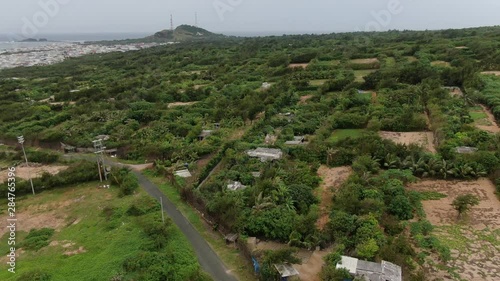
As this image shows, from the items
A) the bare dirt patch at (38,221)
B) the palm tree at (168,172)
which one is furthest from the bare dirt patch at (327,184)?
the bare dirt patch at (38,221)

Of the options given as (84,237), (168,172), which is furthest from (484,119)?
(84,237)

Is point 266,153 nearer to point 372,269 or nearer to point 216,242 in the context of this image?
point 216,242

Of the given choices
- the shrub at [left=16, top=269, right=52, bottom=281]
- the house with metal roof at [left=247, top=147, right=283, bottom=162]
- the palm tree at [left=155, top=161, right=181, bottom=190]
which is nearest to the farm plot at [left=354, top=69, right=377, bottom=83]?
the house with metal roof at [left=247, top=147, right=283, bottom=162]


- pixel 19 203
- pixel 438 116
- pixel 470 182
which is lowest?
pixel 19 203

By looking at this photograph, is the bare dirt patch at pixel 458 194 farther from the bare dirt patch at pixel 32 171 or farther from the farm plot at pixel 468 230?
the bare dirt patch at pixel 32 171

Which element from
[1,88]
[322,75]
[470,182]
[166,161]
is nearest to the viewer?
[470,182]

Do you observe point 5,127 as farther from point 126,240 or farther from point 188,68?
point 188,68

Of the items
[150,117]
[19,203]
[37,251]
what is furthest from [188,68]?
[37,251]
